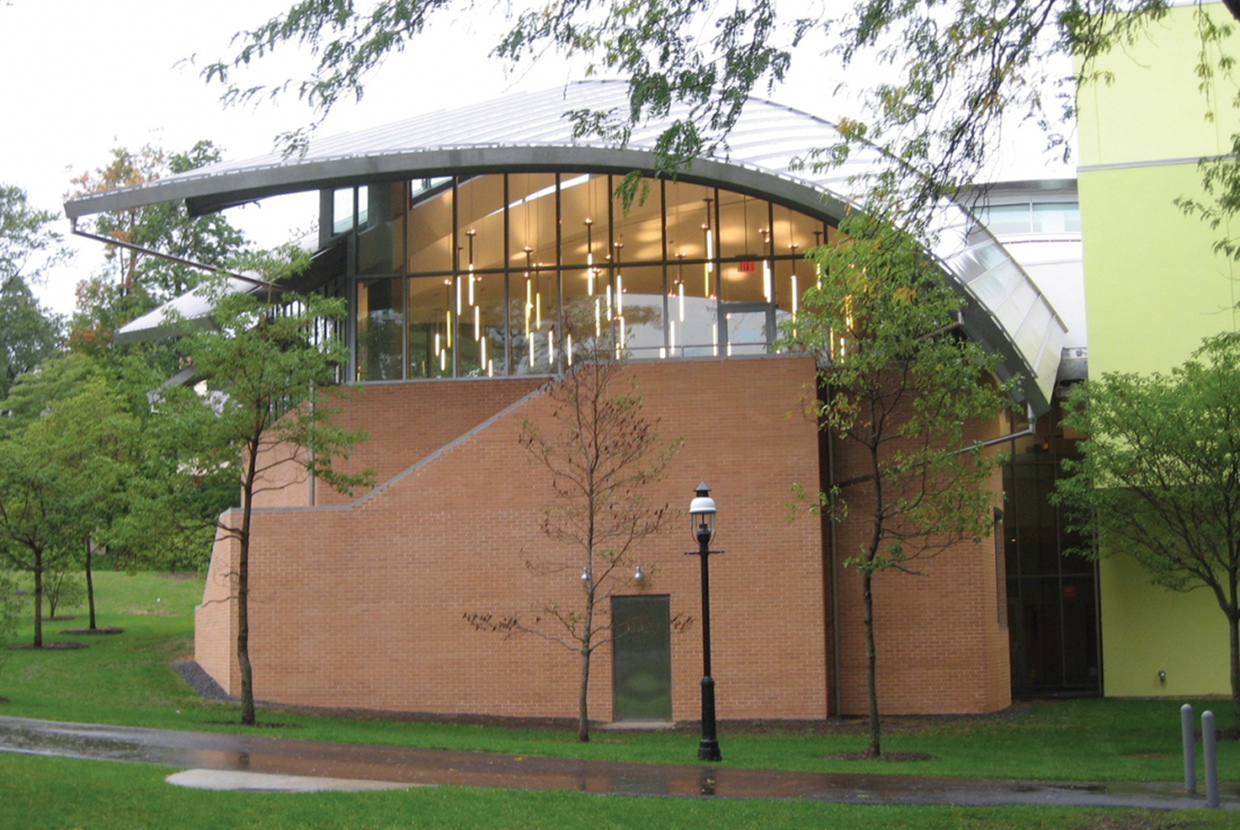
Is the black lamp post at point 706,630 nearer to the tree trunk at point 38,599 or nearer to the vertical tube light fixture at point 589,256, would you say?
the vertical tube light fixture at point 589,256

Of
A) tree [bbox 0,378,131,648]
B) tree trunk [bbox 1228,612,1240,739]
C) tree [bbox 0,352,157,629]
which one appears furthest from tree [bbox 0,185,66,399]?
tree trunk [bbox 1228,612,1240,739]

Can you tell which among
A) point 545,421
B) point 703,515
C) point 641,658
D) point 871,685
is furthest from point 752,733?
point 545,421

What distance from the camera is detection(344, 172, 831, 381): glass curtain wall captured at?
25469 mm

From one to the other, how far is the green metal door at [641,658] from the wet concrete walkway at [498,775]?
615 centimetres

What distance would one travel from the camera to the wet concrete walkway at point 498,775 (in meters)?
13.3

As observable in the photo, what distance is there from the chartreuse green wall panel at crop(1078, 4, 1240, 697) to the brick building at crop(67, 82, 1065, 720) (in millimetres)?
3177

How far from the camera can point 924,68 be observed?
11922 millimetres

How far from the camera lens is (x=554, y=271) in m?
26.0

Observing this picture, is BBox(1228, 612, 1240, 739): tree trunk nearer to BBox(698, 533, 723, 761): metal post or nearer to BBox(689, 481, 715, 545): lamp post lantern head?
BBox(698, 533, 723, 761): metal post

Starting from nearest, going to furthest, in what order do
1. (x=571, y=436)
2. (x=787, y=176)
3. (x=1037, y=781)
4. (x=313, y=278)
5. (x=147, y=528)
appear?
(x=1037, y=781) < (x=147, y=528) < (x=571, y=436) < (x=787, y=176) < (x=313, y=278)

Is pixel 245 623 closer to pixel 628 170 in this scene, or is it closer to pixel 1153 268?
pixel 628 170

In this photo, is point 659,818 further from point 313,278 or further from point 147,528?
point 313,278

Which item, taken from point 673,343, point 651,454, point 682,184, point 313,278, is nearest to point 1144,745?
point 651,454

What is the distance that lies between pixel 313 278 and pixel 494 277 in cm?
426
